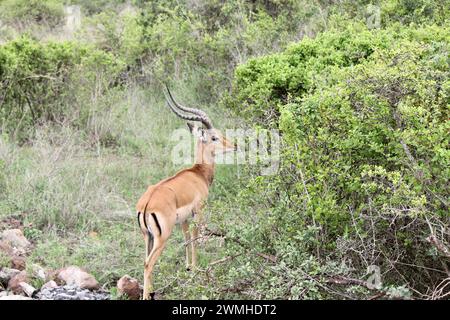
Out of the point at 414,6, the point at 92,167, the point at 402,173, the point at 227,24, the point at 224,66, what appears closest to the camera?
the point at 402,173

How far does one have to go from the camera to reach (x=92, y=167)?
25.9 feet

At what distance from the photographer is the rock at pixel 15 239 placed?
6375mm

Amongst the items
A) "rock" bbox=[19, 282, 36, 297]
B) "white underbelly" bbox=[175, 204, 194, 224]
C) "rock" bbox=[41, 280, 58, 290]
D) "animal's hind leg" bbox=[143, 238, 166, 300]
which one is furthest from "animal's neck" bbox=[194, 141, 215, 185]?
"rock" bbox=[19, 282, 36, 297]

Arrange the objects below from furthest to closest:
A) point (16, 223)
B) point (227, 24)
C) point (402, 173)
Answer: point (227, 24)
point (16, 223)
point (402, 173)

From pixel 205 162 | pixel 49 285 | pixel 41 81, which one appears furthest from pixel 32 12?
pixel 49 285

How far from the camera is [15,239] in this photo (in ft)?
21.0

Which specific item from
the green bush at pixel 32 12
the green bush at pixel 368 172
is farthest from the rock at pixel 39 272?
the green bush at pixel 32 12

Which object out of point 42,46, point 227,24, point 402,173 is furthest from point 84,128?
point 402,173

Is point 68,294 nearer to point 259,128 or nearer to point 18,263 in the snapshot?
point 18,263

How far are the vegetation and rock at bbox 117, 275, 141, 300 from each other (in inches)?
6.0

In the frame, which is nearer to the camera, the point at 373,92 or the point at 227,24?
the point at 373,92

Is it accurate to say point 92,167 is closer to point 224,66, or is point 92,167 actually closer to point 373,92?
point 224,66

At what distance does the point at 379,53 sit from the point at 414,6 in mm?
3821

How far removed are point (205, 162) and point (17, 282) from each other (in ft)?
6.46
